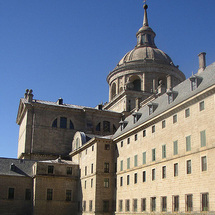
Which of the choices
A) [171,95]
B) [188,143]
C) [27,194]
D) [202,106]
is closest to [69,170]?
[27,194]

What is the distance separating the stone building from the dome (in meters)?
0.22

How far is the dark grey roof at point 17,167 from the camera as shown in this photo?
54562 mm

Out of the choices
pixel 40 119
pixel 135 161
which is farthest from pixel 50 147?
pixel 135 161

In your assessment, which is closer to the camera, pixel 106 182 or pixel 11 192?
pixel 106 182

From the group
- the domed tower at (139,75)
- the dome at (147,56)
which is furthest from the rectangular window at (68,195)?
the dome at (147,56)

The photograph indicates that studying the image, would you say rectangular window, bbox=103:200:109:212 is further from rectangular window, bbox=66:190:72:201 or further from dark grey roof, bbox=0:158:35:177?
dark grey roof, bbox=0:158:35:177

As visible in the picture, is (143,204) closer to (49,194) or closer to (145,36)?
(49,194)

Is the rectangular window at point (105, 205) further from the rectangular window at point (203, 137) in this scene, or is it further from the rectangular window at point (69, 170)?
the rectangular window at point (203, 137)

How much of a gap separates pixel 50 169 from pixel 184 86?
84.2 ft

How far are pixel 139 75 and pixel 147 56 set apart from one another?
4.80 m

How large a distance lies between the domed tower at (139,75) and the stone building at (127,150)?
0.70ft

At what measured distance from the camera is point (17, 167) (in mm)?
56062

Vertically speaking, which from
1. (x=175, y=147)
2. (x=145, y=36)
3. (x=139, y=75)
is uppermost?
(x=145, y=36)

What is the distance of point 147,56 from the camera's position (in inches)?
3078
